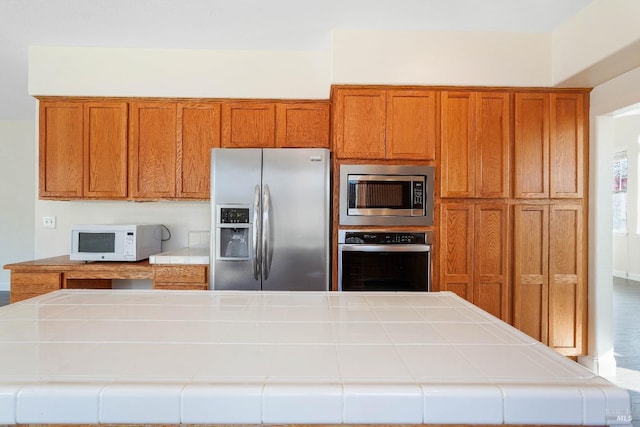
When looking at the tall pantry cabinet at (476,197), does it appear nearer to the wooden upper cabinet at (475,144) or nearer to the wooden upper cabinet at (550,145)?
the wooden upper cabinet at (475,144)

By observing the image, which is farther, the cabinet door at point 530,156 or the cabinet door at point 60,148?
the cabinet door at point 60,148

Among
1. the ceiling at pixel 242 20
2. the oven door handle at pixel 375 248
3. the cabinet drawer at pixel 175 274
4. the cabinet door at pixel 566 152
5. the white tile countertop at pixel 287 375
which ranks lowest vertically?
the cabinet drawer at pixel 175 274

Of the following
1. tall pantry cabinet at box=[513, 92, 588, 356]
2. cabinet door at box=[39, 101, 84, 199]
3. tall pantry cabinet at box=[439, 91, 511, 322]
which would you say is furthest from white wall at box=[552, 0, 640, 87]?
cabinet door at box=[39, 101, 84, 199]

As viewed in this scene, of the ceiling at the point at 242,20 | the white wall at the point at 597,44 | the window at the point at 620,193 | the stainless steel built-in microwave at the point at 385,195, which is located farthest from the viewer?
the window at the point at 620,193

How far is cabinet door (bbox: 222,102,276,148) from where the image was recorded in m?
3.04

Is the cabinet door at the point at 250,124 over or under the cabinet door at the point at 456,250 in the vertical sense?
over

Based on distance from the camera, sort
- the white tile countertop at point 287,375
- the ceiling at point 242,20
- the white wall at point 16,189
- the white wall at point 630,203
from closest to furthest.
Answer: the white tile countertop at point 287,375
the ceiling at point 242,20
the white wall at point 16,189
the white wall at point 630,203

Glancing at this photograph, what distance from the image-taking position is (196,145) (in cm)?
302

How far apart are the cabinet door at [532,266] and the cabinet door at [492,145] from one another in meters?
0.24

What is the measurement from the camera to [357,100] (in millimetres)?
2670

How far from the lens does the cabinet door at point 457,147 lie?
2680mm

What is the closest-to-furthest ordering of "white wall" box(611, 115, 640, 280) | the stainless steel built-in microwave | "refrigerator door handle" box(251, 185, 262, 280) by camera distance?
"refrigerator door handle" box(251, 185, 262, 280), the stainless steel built-in microwave, "white wall" box(611, 115, 640, 280)

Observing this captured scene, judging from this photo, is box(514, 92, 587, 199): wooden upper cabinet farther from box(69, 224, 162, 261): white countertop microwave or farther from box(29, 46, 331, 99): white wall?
box(69, 224, 162, 261): white countertop microwave

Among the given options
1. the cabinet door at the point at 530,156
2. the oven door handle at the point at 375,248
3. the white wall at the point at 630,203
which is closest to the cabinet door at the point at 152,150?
the oven door handle at the point at 375,248
